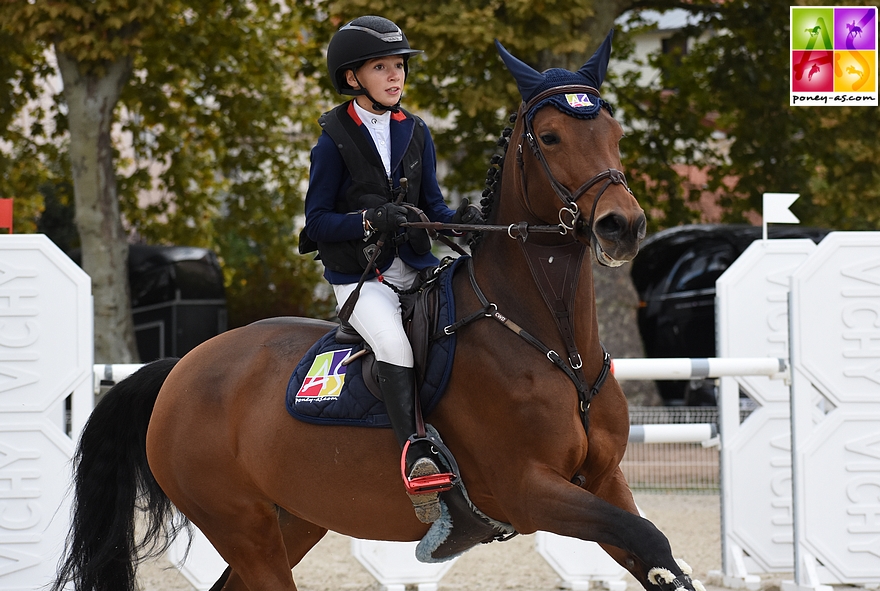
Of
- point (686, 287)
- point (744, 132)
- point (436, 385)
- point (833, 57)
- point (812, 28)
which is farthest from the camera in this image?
point (744, 132)

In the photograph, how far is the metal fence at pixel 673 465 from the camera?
403 inches

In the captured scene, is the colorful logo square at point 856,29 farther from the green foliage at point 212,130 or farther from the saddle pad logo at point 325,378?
the green foliage at point 212,130

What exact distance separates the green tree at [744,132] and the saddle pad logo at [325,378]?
9752mm

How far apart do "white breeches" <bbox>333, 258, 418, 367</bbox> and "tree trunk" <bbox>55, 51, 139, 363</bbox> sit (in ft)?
32.6

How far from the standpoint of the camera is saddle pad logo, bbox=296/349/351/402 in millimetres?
4059

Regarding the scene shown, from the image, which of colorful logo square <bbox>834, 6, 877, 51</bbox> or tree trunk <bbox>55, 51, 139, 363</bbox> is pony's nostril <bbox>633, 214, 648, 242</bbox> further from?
tree trunk <bbox>55, 51, 139, 363</bbox>

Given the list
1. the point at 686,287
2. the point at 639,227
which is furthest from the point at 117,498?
the point at 686,287

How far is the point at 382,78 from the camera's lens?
3982 millimetres

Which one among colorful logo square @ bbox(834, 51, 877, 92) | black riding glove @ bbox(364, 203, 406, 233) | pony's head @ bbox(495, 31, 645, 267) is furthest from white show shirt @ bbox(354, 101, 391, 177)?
colorful logo square @ bbox(834, 51, 877, 92)

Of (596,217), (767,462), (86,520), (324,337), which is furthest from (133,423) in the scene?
(767,462)

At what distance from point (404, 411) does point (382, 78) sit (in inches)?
51.2

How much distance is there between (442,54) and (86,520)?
27.0 feet

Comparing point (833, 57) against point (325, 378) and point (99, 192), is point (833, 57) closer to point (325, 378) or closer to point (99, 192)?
point (325, 378)

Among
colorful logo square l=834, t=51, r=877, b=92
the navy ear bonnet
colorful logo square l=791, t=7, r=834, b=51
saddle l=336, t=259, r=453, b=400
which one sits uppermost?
colorful logo square l=791, t=7, r=834, b=51
